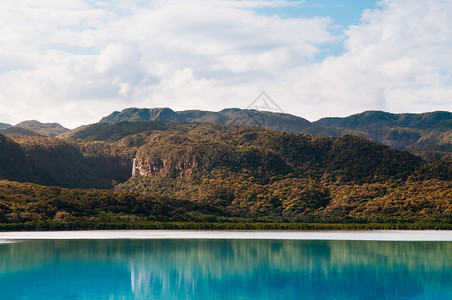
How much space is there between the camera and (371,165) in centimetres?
12769

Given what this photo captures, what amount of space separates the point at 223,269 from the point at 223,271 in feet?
2.88

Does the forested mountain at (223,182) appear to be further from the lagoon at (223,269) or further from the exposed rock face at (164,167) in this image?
the lagoon at (223,269)

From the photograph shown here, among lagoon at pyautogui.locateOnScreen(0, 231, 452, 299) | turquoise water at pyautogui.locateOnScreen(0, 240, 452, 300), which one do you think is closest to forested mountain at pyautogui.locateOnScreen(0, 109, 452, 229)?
lagoon at pyautogui.locateOnScreen(0, 231, 452, 299)

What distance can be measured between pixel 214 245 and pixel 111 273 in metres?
18.6

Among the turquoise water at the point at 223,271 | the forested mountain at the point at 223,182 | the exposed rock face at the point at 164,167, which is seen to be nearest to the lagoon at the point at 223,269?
the turquoise water at the point at 223,271

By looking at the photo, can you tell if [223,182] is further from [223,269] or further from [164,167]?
[223,269]

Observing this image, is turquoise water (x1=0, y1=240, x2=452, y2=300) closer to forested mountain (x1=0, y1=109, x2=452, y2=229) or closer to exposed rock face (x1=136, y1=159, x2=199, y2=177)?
forested mountain (x1=0, y1=109, x2=452, y2=229)

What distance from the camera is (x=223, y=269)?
39688 mm

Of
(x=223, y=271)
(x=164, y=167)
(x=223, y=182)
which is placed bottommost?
(x=223, y=271)

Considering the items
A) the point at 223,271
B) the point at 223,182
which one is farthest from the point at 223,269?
→ the point at 223,182

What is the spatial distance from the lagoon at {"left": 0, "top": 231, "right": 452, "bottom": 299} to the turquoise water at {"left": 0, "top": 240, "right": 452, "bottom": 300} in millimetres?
60

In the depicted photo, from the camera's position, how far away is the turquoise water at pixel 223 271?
3158 centimetres

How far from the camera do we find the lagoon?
3167cm

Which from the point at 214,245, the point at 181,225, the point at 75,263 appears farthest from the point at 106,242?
the point at 181,225
